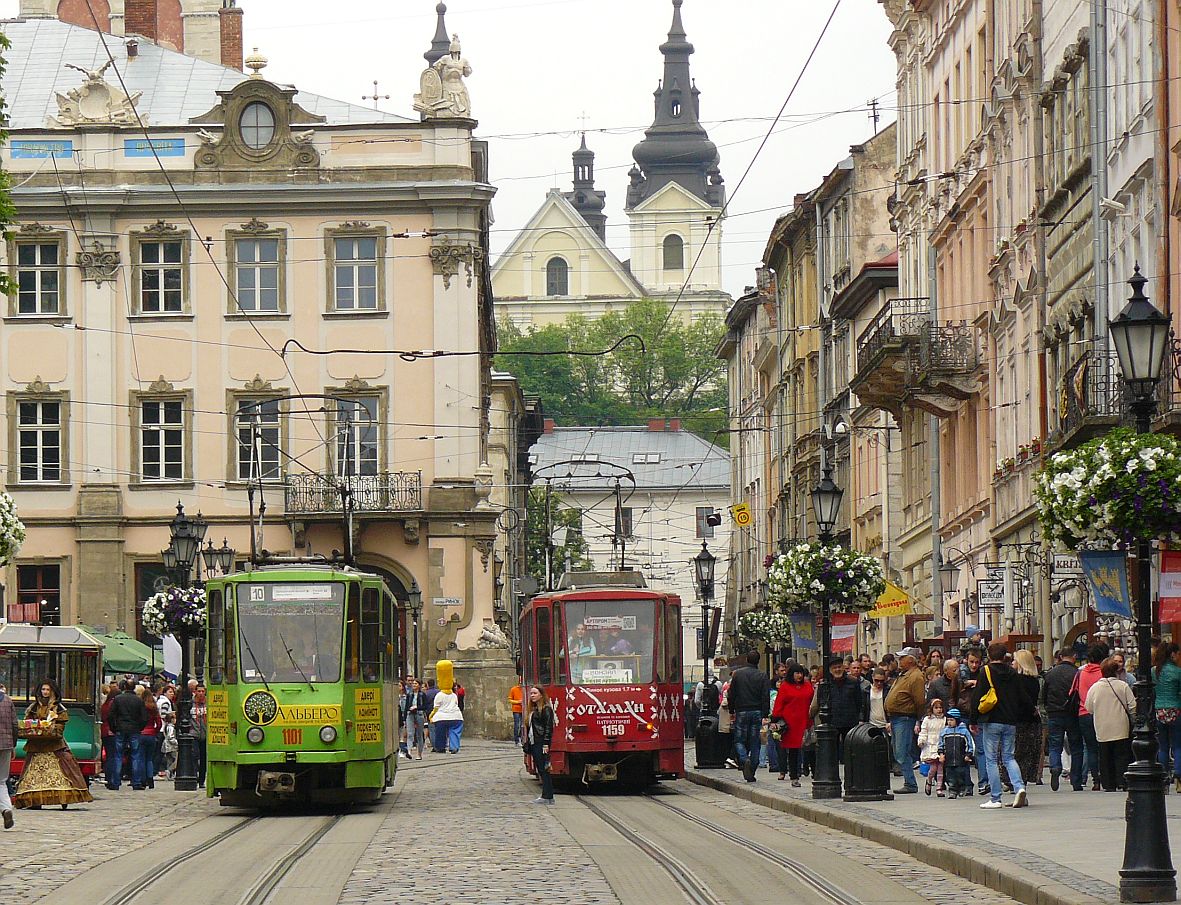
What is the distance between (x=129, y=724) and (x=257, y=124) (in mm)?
28257

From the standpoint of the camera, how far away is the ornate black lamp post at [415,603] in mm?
54125

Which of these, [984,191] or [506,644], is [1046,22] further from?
[506,644]

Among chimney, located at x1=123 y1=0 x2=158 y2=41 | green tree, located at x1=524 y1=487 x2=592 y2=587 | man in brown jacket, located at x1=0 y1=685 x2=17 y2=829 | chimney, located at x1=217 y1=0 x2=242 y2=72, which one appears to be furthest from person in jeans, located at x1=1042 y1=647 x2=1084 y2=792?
green tree, located at x1=524 y1=487 x2=592 y2=587

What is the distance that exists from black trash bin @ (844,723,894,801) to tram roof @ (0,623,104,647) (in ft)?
48.5

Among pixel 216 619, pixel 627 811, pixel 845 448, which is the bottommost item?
pixel 627 811

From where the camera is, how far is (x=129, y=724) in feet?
104

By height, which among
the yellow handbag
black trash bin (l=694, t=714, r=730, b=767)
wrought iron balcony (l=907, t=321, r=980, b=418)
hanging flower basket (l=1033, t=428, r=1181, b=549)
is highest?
wrought iron balcony (l=907, t=321, r=980, b=418)

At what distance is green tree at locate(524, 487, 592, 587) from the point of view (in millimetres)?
105625

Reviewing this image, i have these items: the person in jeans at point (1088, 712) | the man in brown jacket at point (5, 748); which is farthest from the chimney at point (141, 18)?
the person in jeans at point (1088, 712)

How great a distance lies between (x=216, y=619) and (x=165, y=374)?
31892 mm

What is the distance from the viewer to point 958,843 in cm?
1741

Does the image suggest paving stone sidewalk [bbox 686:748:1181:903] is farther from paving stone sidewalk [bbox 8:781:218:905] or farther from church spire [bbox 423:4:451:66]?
church spire [bbox 423:4:451:66]

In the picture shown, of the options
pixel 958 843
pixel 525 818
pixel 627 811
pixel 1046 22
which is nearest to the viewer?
pixel 958 843

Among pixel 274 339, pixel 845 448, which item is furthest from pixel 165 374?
pixel 845 448
